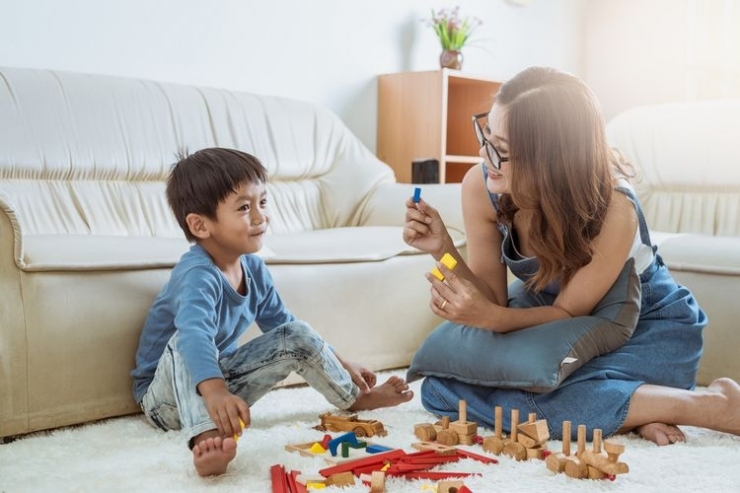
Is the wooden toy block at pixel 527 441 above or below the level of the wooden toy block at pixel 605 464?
below

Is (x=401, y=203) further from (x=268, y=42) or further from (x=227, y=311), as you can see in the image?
(x=227, y=311)

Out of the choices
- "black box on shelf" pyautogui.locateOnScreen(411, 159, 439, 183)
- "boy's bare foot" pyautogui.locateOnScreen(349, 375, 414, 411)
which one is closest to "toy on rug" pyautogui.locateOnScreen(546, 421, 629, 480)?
"boy's bare foot" pyautogui.locateOnScreen(349, 375, 414, 411)

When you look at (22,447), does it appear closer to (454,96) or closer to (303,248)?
(303,248)

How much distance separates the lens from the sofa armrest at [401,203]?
8.63 ft

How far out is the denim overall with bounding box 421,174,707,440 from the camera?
66.2 inches

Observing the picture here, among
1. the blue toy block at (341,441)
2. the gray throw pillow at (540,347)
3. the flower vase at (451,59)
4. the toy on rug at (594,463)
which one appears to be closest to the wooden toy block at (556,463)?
the toy on rug at (594,463)

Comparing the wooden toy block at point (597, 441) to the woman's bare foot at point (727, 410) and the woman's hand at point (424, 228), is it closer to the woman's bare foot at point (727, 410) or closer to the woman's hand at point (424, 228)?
the woman's bare foot at point (727, 410)

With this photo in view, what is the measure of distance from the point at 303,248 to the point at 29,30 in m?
1.26

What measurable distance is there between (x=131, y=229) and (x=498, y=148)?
1284 millimetres

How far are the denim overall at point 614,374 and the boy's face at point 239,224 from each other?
50cm

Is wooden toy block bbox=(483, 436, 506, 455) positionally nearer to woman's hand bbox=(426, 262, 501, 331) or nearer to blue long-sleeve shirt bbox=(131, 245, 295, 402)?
woman's hand bbox=(426, 262, 501, 331)

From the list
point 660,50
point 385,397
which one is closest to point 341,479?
point 385,397

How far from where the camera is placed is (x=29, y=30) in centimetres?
276

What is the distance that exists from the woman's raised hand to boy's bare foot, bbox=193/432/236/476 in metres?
0.61
